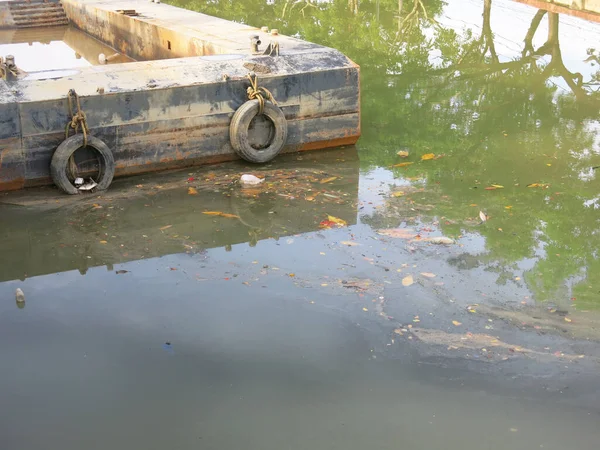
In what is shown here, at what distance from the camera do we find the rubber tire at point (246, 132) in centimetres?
849

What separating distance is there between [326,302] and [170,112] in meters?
3.47

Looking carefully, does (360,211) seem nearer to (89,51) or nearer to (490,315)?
(490,315)

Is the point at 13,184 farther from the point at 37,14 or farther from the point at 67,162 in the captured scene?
the point at 37,14

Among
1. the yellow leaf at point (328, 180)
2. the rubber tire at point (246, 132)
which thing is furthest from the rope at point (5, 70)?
the yellow leaf at point (328, 180)

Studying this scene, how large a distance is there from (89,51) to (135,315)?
12965mm

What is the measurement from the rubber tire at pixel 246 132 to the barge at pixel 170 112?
1cm

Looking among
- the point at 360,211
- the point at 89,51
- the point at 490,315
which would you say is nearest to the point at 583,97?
the point at 360,211

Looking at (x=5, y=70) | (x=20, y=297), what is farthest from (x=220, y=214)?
(x=5, y=70)

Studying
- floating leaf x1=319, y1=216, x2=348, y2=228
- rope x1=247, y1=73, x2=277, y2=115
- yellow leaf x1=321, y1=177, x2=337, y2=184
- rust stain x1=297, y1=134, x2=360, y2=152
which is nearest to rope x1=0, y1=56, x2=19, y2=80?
rope x1=247, y1=73, x2=277, y2=115

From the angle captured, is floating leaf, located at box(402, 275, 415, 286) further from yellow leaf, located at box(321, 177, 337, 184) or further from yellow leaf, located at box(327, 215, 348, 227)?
yellow leaf, located at box(321, 177, 337, 184)

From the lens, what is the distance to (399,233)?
6930 mm

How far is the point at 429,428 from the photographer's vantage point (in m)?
4.45

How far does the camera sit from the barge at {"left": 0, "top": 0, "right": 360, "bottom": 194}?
25.6 ft

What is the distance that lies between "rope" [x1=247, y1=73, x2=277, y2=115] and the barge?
0.01 m
